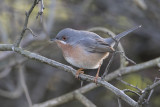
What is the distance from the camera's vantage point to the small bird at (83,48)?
3938 millimetres

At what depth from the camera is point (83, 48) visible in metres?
4.04

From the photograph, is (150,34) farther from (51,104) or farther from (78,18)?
(51,104)

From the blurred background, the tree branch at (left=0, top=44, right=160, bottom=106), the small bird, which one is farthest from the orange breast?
the blurred background

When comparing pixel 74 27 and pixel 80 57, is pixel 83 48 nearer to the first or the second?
pixel 80 57

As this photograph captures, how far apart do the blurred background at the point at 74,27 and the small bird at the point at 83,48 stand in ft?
5.28

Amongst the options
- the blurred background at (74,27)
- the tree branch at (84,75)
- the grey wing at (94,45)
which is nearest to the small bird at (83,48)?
the grey wing at (94,45)

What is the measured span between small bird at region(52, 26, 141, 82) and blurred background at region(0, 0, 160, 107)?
63.4 inches

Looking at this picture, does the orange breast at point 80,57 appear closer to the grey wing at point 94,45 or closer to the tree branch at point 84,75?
the grey wing at point 94,45

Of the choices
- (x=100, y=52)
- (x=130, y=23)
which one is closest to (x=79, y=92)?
(x=100, y=52)

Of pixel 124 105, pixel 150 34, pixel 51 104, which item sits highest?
pixel 150 34

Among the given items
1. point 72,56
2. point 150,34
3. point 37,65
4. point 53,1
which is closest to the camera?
point 72,56

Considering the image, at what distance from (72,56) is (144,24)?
117 inches

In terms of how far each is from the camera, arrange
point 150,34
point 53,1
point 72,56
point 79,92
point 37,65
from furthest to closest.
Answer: point 37,65 → point 150,34 → point 53,1 → point 79,92 → point 72,56

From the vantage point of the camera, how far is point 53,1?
233 inches
